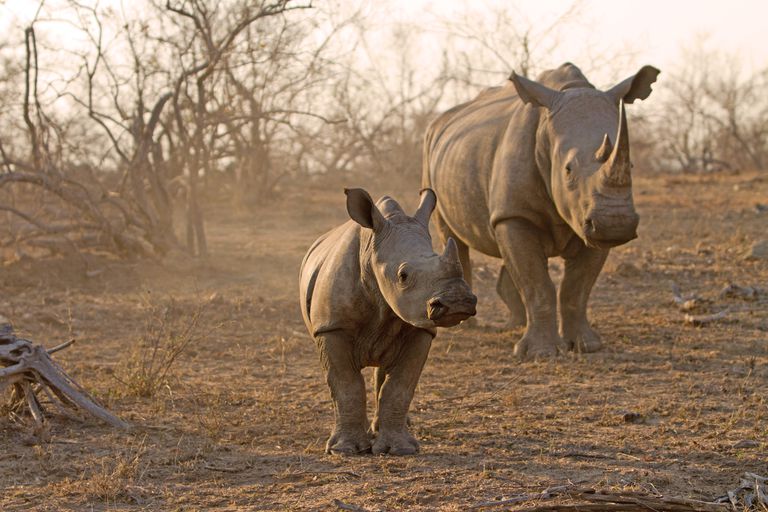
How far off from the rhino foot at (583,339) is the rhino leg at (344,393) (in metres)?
3.10

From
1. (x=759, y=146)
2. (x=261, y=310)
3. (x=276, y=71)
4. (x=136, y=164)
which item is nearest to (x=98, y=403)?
(x=261, y=310)

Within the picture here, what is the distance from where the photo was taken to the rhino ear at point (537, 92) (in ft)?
25.8

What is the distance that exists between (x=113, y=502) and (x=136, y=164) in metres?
8.23

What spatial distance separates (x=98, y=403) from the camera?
6.45m

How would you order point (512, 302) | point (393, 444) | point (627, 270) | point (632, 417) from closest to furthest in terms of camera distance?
point (393, 444)
point (632, 417)
point (512, 302)
point (627, 270)

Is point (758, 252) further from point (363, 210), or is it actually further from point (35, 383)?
point (35, 383)

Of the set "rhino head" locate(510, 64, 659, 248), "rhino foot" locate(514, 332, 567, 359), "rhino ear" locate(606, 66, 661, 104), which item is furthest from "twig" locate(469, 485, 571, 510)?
"rhino ear" locate(606, 66, 661, 104)

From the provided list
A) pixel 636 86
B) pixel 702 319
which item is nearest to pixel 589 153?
pixel 636 86

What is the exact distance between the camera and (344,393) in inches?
213

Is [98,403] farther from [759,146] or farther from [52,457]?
[759,146]

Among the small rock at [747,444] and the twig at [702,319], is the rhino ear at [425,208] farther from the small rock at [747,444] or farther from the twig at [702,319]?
the twig at [702,319]

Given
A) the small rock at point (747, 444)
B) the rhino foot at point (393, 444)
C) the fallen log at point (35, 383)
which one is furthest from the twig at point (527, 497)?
the fallen log at point (35, 383)

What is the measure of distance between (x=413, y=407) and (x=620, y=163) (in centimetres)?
188

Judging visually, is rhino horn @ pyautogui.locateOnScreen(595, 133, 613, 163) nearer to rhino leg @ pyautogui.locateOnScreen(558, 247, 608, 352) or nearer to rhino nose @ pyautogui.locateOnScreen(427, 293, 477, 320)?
rhino leg @ pyautogui.locateOnScreen(558, 247, 608, 352)
